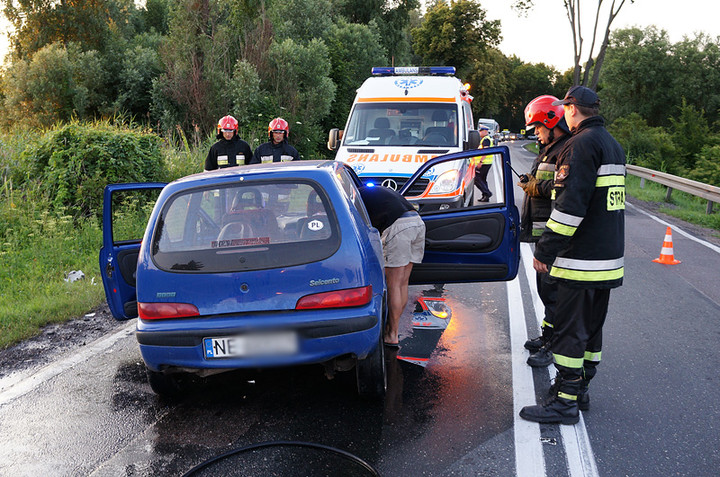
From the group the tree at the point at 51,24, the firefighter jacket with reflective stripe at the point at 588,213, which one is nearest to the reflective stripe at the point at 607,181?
the firefighter jacket with reflective stripe at the point at 588,213

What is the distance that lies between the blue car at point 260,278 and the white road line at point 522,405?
37.3 inches

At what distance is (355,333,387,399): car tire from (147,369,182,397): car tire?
4.29ft

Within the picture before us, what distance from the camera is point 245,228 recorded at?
3.76 m

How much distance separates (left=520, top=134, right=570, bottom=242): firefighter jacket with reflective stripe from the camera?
4.86m

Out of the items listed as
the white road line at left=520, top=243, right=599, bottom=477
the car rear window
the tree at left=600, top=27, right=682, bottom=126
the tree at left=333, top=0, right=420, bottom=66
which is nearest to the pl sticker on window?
the car rear window

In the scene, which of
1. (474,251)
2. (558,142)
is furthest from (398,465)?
(558,142)

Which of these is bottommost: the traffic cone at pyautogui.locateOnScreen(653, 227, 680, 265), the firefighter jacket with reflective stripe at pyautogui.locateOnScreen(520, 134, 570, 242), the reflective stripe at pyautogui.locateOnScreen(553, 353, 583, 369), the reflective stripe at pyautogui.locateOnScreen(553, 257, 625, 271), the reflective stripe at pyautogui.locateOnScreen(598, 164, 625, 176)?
the traffic cone at pyautogui.locateOnScreen(653, 227, 680, 265)

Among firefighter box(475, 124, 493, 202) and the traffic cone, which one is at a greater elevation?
firefighter box(475, 124, 493, 202)

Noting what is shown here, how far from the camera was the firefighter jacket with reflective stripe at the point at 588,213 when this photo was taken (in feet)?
12.3

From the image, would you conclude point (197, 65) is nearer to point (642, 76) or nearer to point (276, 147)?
point (276, 147)

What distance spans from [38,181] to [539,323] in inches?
329

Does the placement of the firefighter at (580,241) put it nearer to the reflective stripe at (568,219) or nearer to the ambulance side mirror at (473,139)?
the reflective stripe at (568,219)

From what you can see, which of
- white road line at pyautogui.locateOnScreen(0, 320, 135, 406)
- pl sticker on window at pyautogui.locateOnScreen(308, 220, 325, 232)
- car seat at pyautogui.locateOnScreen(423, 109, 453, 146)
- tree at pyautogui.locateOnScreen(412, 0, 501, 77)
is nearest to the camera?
pl sticker on window at pyautogui.locateOnScreen(308, 220, 325, 232)

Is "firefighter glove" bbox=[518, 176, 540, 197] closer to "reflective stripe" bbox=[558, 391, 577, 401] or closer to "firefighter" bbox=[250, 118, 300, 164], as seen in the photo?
"reflective stripe" bbox=[558, 391, 577, 401]
